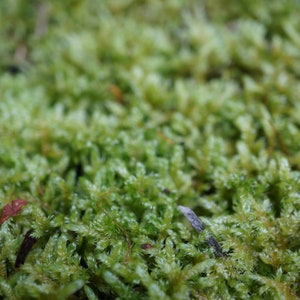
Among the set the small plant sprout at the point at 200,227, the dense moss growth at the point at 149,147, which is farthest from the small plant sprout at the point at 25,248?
the small plant sprout at the point at 200,227

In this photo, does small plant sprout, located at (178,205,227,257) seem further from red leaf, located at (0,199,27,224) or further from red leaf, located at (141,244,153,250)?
red leaf, located at (0,199,27,224)

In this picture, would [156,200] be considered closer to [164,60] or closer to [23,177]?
[23,177]

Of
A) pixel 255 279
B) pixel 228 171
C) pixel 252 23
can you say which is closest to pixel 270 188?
pixel 228 171

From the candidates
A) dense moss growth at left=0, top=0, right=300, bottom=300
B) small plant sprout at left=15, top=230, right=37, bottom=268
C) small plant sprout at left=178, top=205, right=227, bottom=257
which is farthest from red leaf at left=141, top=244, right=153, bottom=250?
small plant sprout at left=15, top=230, right=37, bottom=268

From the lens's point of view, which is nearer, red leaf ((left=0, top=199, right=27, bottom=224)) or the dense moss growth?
the dense moss growth

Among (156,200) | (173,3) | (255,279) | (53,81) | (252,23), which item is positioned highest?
(173,3)
